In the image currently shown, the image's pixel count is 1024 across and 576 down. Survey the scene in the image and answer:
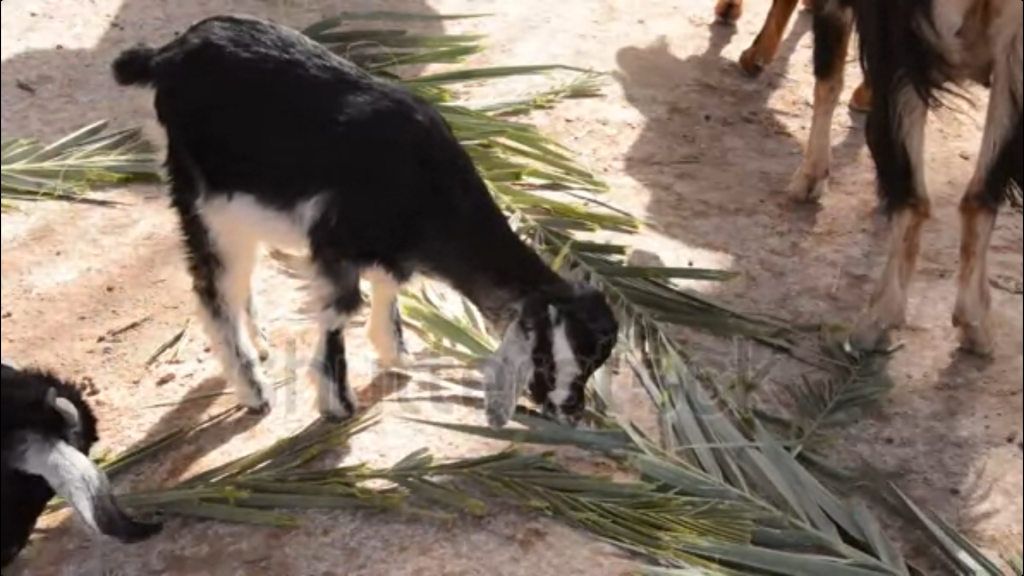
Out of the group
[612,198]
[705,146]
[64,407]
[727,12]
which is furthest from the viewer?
[727,12]

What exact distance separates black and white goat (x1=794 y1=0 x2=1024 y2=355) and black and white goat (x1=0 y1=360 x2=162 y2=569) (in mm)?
1343

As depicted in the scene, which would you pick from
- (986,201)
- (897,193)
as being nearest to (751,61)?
(897,193)

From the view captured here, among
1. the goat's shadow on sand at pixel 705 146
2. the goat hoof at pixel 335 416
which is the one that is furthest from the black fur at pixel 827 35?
the goat hoof at pixel 335 416

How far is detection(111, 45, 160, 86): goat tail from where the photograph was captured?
204 cm

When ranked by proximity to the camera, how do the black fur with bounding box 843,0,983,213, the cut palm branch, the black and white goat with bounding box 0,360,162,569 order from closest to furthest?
the black and white goat with bounding box 0,360,162,569 < the cut palm branch < the black fur with bounding box 843,0,983,213

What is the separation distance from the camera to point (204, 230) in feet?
7.06

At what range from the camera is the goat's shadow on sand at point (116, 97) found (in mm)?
2141

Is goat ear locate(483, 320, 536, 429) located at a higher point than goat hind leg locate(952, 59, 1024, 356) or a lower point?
lower

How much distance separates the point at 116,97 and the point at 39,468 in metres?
0.64

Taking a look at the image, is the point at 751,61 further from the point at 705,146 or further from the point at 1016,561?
the point at 1016,561

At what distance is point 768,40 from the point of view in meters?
3.25

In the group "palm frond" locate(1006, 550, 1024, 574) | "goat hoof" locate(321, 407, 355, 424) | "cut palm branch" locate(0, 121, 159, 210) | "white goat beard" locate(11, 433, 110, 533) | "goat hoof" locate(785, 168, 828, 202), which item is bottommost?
"goat hoof" locate(321, 407, 355, 424)

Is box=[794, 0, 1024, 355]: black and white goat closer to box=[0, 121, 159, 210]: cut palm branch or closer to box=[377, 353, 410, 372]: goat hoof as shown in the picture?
box=[377, 353, 410, 372]: goat hoof

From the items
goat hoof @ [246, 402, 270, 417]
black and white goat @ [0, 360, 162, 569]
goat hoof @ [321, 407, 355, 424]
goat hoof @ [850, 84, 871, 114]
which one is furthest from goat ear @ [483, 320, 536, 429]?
goat hoof @ [850, 84, 871, 114]
